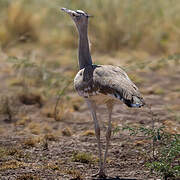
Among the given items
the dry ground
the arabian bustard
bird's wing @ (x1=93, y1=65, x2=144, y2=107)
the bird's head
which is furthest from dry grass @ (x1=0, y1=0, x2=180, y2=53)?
bird's wing @ (x1=93, y1=65, x2=144, y2=107)

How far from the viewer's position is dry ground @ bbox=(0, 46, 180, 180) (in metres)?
5.46

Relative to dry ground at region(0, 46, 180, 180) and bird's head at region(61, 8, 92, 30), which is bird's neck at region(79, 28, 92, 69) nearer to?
bird's head at region(61, 8, 92, 30)

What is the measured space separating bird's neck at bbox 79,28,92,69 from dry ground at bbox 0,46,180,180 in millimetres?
969

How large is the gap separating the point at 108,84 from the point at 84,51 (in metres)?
0.93

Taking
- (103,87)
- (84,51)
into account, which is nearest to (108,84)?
(103,87)

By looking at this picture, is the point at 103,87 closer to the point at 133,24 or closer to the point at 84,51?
the point at 84,51

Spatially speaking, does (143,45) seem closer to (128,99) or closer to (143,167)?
(143,167)

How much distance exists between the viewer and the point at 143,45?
1241cm

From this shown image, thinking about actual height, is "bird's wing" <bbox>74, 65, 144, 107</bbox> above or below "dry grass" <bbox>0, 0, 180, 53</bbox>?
below

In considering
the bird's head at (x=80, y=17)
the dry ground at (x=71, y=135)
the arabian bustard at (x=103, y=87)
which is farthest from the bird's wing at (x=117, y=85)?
the dry ground at (x=71, y=135)

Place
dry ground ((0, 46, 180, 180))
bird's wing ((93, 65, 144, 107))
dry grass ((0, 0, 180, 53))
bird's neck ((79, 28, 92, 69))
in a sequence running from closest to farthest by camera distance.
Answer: bird's wing ((93, 65, 144, 107)) < dry ground ((0, 46, 180, 180)) < bird's neck ((79, 28, 92, 69)) < dry grass ((0, 0, 180, 53))

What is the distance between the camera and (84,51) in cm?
568

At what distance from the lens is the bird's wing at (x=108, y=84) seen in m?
4.65

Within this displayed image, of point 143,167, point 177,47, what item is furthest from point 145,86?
point 143,167
